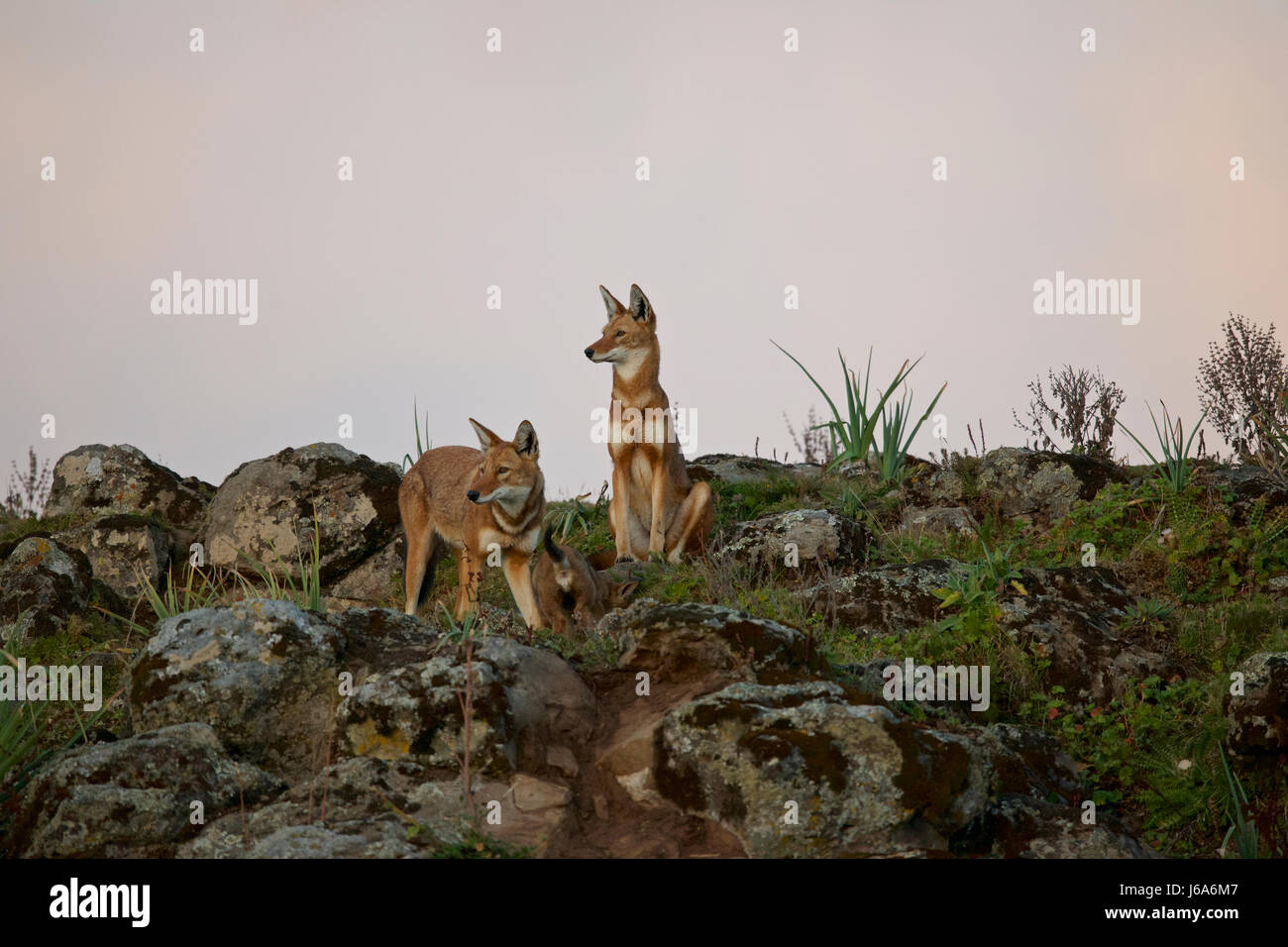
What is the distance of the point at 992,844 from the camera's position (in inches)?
239

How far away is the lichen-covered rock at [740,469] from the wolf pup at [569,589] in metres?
4.07

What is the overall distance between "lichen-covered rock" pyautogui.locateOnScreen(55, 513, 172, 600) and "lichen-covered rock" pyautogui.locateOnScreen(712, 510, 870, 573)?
6.54 metres

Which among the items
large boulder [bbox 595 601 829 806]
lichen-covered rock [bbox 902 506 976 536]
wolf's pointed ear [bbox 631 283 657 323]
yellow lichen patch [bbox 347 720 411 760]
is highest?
wolf's pointed ear [bbox 631 283 657 323]

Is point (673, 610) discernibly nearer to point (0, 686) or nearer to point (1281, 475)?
point (0, 686)

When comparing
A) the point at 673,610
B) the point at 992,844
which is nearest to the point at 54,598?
the point at 673,610

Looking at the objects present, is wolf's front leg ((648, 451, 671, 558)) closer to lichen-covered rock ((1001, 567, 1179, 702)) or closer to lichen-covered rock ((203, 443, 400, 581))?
lichen-covered rock ((203, 443, 400, 581))

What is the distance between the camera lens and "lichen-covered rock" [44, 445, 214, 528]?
1455 centimetres

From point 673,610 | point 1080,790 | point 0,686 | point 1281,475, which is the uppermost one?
point 1281,475

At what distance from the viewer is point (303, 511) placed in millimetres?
13492

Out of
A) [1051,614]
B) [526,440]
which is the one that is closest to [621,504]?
[526,440]

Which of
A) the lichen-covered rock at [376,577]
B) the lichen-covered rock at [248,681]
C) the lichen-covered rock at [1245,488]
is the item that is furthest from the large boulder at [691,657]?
the lichen-covered rock at [376,577]

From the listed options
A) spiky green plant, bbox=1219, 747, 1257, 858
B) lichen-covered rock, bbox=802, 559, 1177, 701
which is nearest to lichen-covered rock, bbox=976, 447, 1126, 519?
lichen-covered rock, bbox=802, 559, 1177, 701

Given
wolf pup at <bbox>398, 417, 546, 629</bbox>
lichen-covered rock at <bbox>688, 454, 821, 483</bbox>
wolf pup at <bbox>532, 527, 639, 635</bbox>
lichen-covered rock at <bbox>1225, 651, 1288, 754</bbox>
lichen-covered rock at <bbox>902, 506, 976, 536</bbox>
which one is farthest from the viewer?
lichen-covered rock at <bbox>688, 454, 821, 483</bbox>
